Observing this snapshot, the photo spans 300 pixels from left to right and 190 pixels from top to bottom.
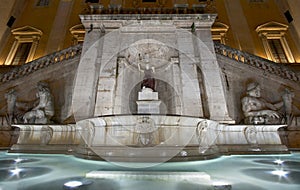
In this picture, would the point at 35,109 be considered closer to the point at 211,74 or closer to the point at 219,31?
the point at 211,74

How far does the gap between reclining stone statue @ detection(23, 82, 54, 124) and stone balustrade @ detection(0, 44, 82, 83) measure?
222cm

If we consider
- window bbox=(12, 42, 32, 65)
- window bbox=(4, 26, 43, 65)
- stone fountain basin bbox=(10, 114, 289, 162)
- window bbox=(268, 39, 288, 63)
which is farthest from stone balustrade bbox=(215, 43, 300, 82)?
window bbox=(12, 42, 32, 65)

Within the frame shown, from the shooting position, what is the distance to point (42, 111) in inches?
276

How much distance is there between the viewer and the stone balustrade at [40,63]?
9.16 metres

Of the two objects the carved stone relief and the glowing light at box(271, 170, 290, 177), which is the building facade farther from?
the glowing light at box(271, 170, 290, 177)

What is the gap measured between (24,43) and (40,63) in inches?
334

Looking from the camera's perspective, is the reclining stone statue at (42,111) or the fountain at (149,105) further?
the reclining stone statue at (42,111)

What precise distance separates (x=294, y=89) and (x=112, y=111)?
9.02 m

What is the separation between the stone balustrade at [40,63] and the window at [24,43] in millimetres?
6032

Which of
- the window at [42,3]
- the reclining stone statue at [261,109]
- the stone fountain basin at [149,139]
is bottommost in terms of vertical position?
the stone fountain basin at [149,139]

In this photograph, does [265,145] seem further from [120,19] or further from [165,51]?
[120,19]

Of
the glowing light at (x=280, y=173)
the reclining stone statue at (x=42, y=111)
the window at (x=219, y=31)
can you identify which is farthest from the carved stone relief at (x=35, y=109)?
the window at (x=219, y=31)

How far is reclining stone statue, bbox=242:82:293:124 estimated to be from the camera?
6766mm

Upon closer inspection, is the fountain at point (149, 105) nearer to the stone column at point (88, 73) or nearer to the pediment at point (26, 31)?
the stone column at point (88, 73)
